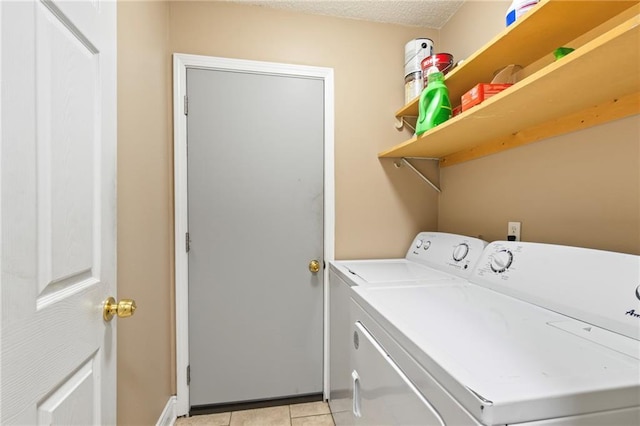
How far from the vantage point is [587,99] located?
0.98 m

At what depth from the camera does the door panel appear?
1.61 ft

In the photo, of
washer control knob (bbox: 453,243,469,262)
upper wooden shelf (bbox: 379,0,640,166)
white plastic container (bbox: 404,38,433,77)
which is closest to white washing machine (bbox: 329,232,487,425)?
washer control knob (bbox: 453,243,469,262)

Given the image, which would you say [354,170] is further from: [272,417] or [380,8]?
[272,417]

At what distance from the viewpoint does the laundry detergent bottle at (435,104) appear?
138 cm

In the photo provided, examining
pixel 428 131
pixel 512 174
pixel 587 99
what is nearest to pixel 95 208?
pixel 428 131

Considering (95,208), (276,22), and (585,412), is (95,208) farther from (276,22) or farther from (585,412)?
(276,22)

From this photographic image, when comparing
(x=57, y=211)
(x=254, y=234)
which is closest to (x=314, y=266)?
(x=254, y=234)

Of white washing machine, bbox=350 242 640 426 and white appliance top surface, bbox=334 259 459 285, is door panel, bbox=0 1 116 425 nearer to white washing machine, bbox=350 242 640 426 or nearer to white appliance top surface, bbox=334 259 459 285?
white washing machine, bbox=350 242 640 426

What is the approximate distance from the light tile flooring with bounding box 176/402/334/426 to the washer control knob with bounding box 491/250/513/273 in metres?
1.34

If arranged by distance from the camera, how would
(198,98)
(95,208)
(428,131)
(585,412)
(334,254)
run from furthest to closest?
1. (334,254)
2. (198,98)
3. (428,131)
4. (95,208)
5. (585,412)

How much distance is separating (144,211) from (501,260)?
165cm

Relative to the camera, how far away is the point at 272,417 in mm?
1739

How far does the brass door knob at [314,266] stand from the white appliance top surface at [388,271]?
0.13m

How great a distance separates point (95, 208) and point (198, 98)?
1216 millimetres
